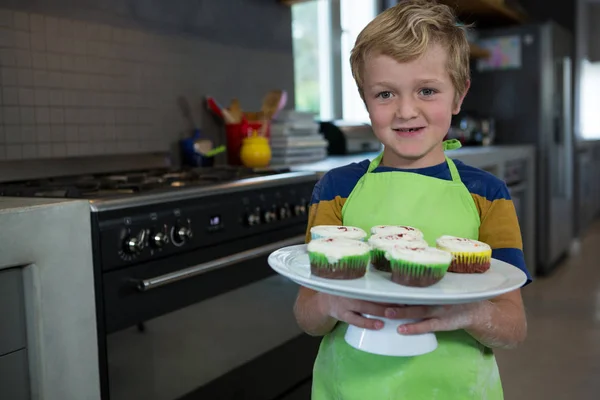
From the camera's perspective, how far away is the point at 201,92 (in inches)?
104

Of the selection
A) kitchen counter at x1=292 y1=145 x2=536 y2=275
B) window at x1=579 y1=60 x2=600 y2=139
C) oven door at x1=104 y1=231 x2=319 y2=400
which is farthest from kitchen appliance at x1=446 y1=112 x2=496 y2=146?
window at x1=579 y1=60 x2=600 y2=139

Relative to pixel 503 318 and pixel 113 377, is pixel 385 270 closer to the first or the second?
pixel 503 318

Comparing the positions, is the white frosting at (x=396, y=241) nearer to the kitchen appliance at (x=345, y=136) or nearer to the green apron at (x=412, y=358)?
the green apron at (x=412, y=358)

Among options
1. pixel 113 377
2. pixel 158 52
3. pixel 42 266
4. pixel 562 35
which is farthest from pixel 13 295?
pixel 562 35

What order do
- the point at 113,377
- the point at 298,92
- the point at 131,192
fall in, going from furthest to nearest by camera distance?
the point at 298,92 < the point at 131,192 < the point at 113,377

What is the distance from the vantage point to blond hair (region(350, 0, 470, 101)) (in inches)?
38.3

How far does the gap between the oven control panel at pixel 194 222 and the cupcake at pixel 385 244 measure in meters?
0.72

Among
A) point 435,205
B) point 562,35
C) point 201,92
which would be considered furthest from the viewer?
point 562,35

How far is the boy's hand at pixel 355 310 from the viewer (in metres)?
0.88

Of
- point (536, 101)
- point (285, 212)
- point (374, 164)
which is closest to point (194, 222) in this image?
point (285, 212)

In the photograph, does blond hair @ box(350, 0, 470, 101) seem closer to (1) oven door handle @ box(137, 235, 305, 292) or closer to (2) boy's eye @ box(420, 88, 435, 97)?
(2) boy's eye @ box(420, 88, 435, 97)

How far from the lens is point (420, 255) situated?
83 cm

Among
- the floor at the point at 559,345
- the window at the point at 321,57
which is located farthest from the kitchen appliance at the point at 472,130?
the floor at the point at 559,345

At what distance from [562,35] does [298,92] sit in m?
2.64
